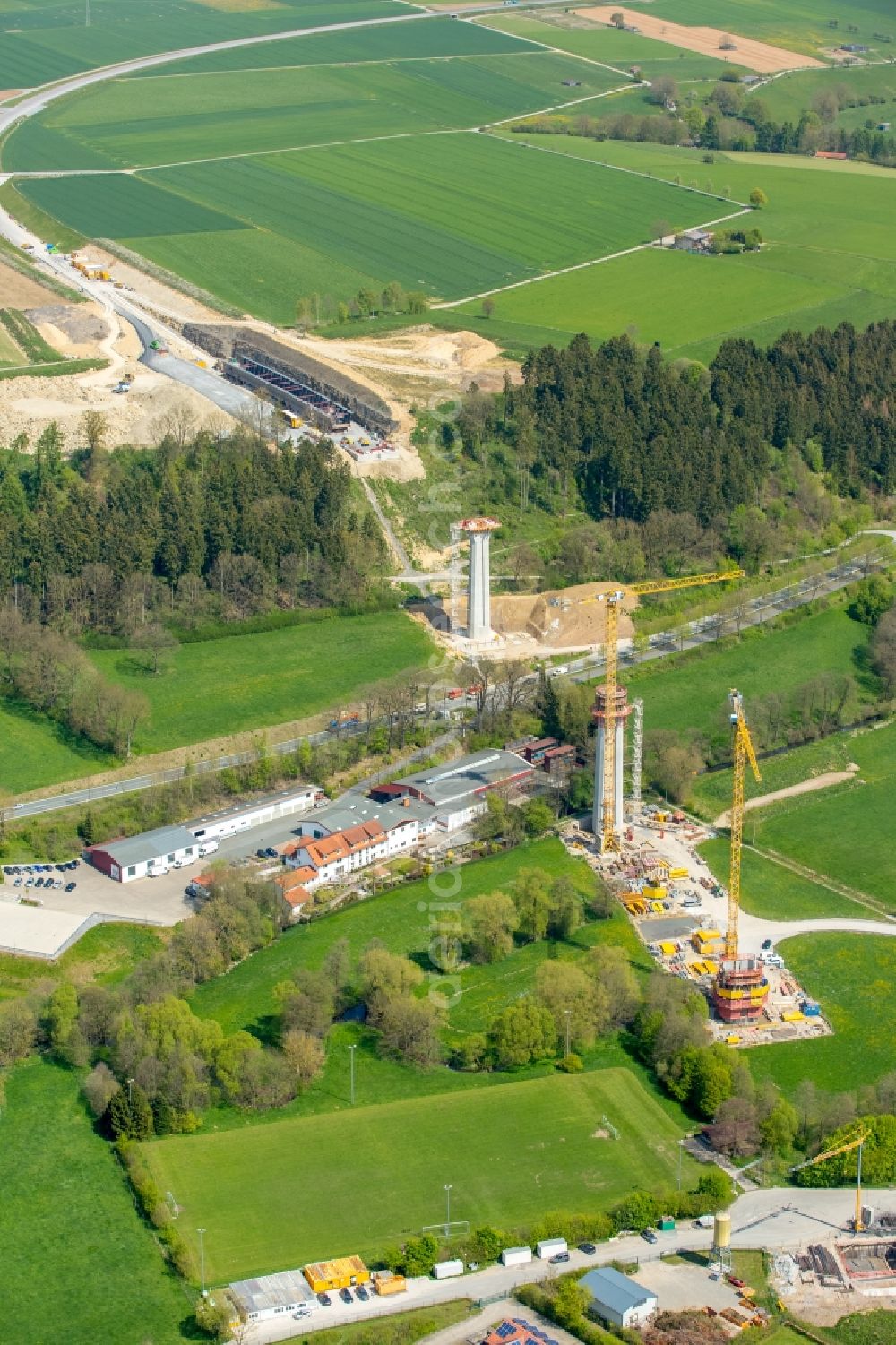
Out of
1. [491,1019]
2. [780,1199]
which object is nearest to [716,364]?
[491,1019]

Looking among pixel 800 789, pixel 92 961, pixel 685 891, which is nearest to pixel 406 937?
pixel 92 961

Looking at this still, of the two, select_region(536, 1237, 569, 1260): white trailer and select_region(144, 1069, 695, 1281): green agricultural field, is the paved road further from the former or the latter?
select_region(144, 1069, 695, 1281): green agricultural field

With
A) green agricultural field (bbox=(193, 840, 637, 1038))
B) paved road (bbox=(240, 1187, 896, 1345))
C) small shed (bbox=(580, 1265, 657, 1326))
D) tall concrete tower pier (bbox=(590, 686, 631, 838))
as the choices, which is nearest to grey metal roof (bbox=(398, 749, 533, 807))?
green agricultural field (bbox=(193, 840, 637, 1038))

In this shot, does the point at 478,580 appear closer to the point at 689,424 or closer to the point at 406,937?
the point at 689,424

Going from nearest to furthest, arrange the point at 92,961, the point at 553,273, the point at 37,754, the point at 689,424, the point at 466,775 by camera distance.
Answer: the point at 92,961 < the point at 37,754 < the point at 466,775 < the point at 689,424 < the point at 553,273

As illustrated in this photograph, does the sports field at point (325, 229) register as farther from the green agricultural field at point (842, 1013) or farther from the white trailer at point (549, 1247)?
the white trailer at point (549, 1247)
